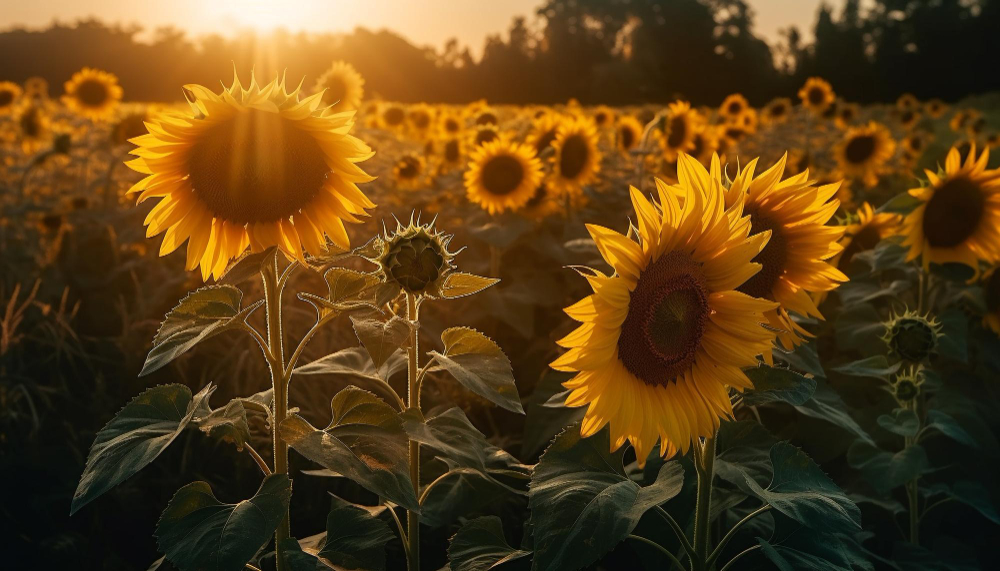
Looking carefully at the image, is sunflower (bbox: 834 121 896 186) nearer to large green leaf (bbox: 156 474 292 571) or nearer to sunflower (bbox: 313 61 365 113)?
sunflower (bbox: 313 61 365 113)

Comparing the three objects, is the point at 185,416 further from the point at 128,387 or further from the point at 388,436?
the point at 128,387

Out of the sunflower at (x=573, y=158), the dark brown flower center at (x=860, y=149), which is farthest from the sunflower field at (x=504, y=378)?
the dark brown flower center at (x=860, y=149)

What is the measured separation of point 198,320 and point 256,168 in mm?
307

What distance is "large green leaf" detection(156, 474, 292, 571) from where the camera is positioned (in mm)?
1306

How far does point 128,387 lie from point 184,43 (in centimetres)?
3284

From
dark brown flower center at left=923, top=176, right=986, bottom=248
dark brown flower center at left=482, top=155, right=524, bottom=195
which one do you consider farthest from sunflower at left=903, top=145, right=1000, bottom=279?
dark brown flower center at left=482, top=155, right=524, bottom=195

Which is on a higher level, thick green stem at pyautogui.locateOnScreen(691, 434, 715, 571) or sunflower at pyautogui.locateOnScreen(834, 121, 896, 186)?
sunflower at pyautogui.locateOnScreen(834, 121, 896, 186)

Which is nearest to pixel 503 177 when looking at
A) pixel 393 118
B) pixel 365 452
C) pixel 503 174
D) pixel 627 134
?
pixel 503 174

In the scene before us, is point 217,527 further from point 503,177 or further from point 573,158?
point 573,158

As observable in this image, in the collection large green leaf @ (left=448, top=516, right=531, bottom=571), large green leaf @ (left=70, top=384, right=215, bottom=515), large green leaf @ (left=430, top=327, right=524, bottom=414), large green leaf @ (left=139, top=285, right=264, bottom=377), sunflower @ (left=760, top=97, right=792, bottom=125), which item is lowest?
large green leaf @ (left=448, top=516, right=531, bottom=571)

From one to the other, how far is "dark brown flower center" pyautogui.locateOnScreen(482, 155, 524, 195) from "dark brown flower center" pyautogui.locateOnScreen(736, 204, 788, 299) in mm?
2814

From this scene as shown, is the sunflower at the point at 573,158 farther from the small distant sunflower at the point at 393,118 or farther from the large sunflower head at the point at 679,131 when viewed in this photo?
the small distant sunflower at the point at 393,118

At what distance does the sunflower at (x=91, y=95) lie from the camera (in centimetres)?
832

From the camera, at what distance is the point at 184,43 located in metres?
32.7
